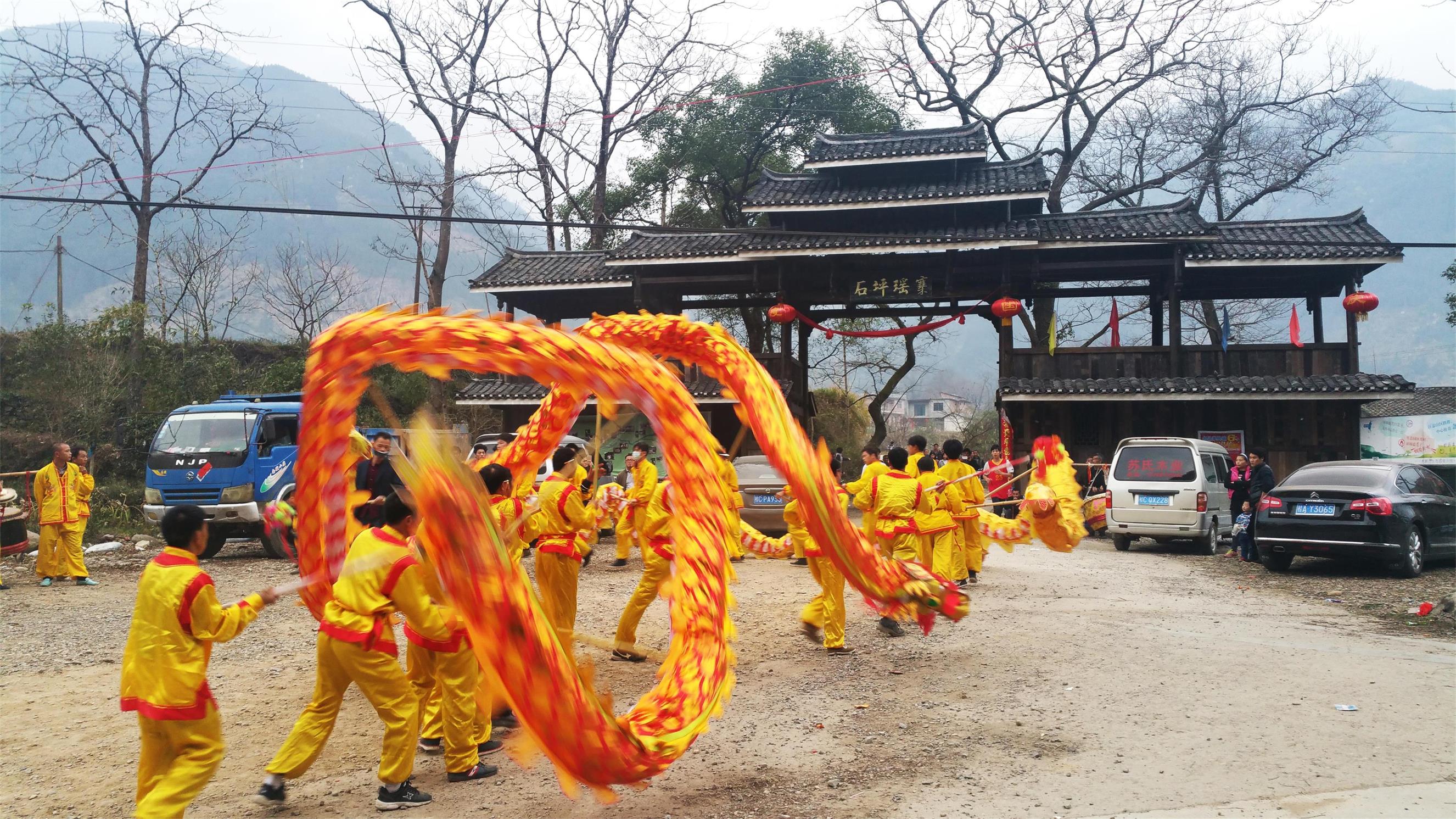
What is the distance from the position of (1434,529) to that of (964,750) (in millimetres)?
8906

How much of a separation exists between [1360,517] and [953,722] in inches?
291

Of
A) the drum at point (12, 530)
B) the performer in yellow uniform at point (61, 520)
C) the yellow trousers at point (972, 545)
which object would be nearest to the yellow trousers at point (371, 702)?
the yellow trousers at point (972, 545)

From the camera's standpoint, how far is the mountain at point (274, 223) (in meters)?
50.6

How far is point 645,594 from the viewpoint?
23.6 ft

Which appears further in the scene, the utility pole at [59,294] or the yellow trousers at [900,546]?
A: the utility pole at [59,294]

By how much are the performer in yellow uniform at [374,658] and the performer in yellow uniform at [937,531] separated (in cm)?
551

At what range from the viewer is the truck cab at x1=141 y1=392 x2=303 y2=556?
13.4 metres

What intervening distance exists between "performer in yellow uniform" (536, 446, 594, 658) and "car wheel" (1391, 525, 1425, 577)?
9.10 m

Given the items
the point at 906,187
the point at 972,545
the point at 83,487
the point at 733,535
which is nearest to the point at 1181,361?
the point at 906,187

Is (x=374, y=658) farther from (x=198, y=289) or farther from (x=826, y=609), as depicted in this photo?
(x=198, y=289)

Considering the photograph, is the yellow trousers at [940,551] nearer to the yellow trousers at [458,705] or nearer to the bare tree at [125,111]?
the yellow trousers at [458,705]

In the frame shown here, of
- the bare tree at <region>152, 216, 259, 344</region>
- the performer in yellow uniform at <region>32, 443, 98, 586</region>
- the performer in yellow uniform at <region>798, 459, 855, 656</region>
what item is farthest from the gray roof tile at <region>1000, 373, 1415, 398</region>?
the bare tree at <region>152, 216, 259, 344</region>

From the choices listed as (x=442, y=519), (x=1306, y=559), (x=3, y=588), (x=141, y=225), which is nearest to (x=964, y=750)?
(x=442, y=519)

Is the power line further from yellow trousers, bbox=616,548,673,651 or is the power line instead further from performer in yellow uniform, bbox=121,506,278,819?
performer in yellow uniform, bbox=121,506,278,819
